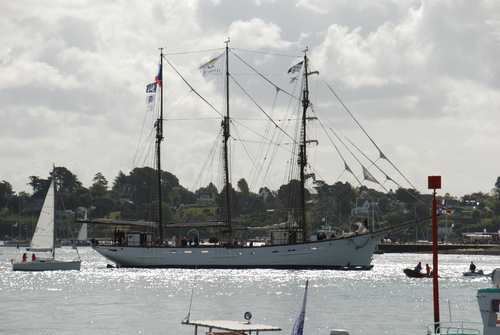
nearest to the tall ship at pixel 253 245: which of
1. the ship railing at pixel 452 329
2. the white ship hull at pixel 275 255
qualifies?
the white ship hull at pixel 275 255

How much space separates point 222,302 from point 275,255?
31969mm

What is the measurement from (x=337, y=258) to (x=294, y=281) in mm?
15109

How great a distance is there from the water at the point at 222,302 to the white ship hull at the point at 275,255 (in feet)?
14.0

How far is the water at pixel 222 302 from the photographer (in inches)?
1594

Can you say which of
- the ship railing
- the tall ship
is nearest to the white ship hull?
the tall ship

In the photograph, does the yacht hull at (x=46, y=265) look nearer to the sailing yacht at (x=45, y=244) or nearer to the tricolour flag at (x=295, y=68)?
the sailing yacht at (x=45, y=244)

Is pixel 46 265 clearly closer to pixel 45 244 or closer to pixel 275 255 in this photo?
pixel 45 244

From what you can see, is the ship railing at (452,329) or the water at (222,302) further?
the water at (222,302)

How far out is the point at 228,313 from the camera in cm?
4478

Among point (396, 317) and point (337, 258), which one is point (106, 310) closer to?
point (396, 317)

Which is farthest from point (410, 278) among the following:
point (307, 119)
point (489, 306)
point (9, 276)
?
point (489, 306)

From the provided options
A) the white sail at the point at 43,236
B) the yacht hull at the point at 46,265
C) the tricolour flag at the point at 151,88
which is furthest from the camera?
the tricolour flag at the point at 151,88

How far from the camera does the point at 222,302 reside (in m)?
50.7

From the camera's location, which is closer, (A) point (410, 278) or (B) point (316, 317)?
(B) point (316, 317)
